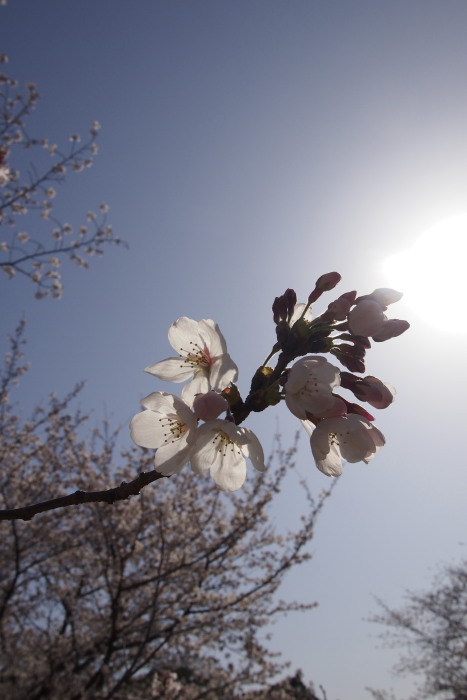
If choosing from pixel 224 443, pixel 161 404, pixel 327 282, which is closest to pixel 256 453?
pixel 224 443

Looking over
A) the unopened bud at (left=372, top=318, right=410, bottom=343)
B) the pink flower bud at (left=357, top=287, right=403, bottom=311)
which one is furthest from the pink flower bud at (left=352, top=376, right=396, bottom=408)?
the pink flower bud at (left=357, top=287, right=403, bottom=311)

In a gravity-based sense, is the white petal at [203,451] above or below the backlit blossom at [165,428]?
below

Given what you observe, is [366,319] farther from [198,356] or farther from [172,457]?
[172,457]

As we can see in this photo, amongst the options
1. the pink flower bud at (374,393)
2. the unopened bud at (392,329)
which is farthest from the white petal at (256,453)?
the unopened bud at (392,329)

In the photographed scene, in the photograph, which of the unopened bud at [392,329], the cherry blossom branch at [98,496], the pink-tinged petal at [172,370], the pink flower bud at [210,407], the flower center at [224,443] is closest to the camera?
the cherry blossom branch at [98,496]

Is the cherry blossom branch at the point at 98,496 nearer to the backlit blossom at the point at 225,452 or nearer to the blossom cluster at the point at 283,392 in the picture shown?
the blossom cluster at the point at 283,392

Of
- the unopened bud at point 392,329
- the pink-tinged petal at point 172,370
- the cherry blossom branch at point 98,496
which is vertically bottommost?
the cherry blossom branch at point 98,496
